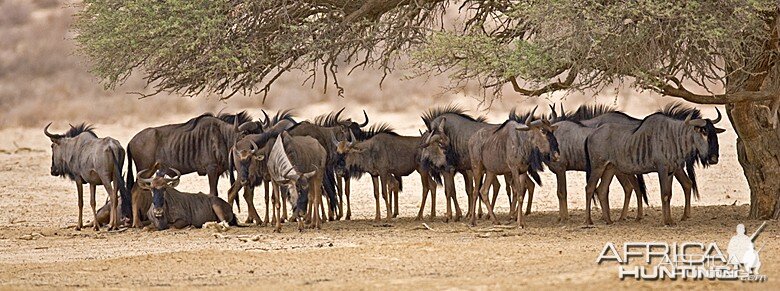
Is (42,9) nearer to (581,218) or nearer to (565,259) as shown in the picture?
(581,218)

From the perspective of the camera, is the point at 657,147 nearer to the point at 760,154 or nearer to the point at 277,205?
the point at 760,154

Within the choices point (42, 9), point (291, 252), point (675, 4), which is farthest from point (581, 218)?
point (42, 9)

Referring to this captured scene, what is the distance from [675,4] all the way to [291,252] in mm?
5301

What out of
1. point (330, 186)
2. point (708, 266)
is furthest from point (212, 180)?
point (708, 266)

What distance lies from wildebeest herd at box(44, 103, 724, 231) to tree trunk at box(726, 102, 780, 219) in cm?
67

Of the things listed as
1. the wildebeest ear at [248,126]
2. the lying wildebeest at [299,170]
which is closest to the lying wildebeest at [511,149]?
the lying wildebeest at [299,170]

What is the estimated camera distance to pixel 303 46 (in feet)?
62.7

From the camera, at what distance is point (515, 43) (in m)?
17.0

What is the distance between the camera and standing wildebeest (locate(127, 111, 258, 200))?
2034cm

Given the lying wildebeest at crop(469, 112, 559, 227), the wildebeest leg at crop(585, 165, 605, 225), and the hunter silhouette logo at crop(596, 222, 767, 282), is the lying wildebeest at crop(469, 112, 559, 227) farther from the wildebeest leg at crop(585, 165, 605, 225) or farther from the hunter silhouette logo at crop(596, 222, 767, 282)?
the hunter silhouette logo at crop(596, 222, 767, 282)

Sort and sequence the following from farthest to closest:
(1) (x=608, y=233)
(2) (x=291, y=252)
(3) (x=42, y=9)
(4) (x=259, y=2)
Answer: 1. (3) (x=42, y=9)
2. (4) (x=259, y=2)
3. (1) (x=608, y=233)
4. (2) (x=291, y=252)

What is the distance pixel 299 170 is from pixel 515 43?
3.31 metres

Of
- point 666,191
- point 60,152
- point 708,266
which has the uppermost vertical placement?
point 60,152

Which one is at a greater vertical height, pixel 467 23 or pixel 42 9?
pixel 42 9
